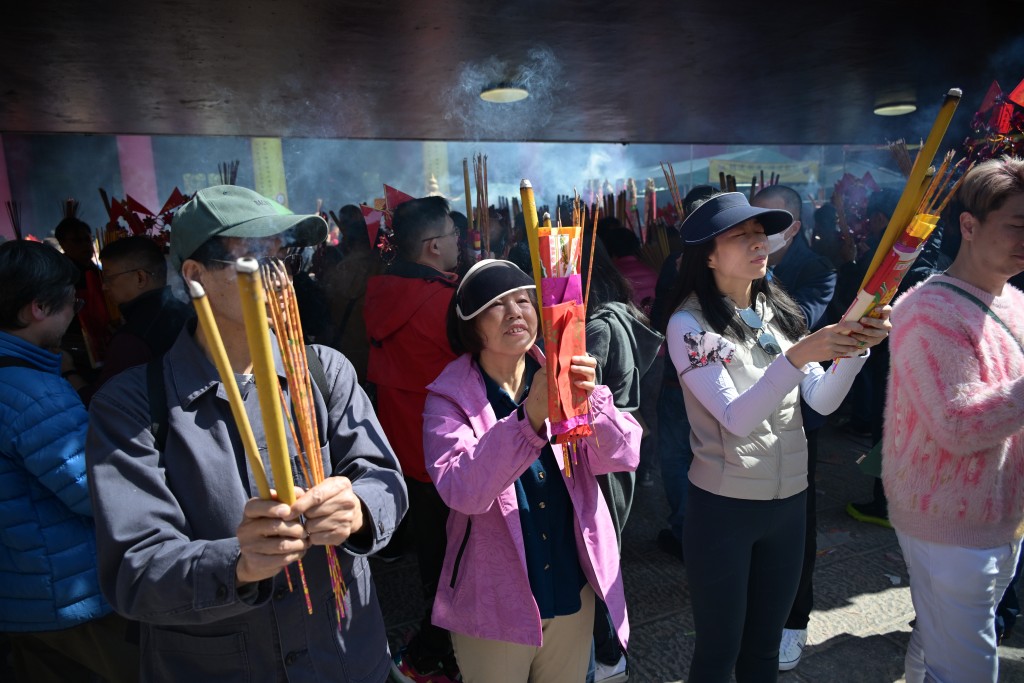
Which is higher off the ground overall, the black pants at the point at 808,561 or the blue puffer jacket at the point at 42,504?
the blue puffer jacket at the point at 42,504

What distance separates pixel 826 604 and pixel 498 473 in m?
2.57

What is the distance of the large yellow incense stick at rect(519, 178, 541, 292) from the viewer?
52.2 inches

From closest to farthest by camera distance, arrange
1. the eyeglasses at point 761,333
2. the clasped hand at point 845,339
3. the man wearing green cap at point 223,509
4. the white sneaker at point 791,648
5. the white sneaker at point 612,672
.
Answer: the man wearing green cap at point 223,509, the clasped hand at point 845,339, the eyeglasses at point 761,333, the white sneaker at point 612,672, the white sneaker at point 791,648

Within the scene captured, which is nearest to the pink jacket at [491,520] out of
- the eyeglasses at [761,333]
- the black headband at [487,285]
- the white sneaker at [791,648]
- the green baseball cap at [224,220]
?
the black headband at [487,285]

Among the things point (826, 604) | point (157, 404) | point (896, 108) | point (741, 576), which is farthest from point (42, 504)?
point (896, 108)

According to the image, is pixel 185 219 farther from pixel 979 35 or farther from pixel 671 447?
pixel 979 35

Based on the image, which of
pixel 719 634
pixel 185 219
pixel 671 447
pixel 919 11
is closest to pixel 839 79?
pixel 919 11

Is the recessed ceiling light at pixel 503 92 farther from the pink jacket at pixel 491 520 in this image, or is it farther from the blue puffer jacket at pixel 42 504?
the blue puffer jacket at pixel 42 504

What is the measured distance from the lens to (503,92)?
4.60 meters

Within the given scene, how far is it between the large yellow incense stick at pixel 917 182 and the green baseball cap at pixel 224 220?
1.44m

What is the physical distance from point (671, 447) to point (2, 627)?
323 centimetres

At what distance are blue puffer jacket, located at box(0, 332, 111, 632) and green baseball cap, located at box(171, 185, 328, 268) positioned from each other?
2.75ft

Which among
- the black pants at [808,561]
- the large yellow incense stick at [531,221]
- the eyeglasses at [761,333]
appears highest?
the large yellow incense stick at [531,221]

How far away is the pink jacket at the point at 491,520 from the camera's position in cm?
179
